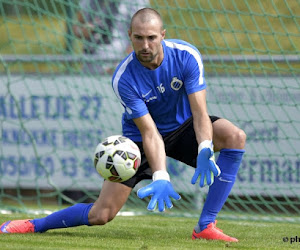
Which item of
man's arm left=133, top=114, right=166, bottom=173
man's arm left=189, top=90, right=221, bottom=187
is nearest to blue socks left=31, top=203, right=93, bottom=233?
man's arm left=133, top=114, right=166, bottom=173

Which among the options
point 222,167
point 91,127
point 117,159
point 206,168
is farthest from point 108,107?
point 206,168

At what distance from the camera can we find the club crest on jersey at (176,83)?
14.0 feet

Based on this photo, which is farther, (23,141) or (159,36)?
(23,141)

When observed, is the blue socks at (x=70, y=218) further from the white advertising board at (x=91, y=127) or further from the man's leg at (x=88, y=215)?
the white advertising board at (x=91, y=127)

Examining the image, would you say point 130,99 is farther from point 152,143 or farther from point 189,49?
point 189,49

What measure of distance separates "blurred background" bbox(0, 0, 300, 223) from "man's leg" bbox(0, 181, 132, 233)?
175 centimetres

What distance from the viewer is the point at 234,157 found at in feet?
14.2

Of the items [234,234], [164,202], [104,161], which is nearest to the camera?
[164,202]

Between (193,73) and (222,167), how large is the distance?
664mm

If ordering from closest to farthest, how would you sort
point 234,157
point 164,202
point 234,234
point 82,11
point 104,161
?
point 164,202 → point 104,161 → point 234,157 → point 234,234 → point 82,11

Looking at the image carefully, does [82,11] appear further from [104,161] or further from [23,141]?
[104,161]

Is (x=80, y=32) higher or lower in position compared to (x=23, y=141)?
higher

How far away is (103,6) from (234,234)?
3.23m

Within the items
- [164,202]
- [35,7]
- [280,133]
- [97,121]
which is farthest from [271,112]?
[164,202]
